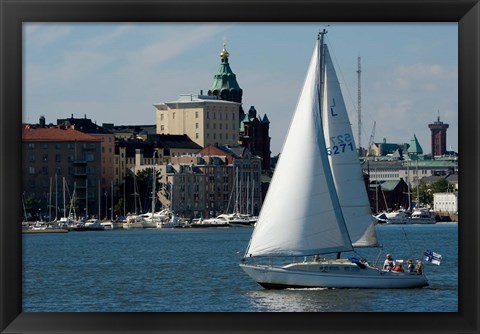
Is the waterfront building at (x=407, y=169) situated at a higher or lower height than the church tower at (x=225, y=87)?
lower

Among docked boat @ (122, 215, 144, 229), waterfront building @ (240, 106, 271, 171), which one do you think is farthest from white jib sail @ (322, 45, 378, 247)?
waterfront building @ (240, 106, 271, 171)

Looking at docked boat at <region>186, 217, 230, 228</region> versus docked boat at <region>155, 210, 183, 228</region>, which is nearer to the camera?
docked boat at <region>155, 210, 183, 228</region>

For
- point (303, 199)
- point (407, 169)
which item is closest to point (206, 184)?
point (407, 169)

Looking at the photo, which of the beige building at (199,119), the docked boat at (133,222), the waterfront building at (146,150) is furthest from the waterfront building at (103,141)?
the beige building at (199,119)

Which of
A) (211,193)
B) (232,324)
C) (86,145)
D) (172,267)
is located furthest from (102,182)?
(232,324)

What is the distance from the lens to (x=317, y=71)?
16312 mm

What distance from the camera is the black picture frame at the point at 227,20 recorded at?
5.93m

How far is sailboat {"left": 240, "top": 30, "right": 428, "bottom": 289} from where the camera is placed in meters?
15.1

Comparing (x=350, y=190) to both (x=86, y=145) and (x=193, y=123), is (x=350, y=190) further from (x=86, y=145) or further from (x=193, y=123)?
(x=193, y=123)

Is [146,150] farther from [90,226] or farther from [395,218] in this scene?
[90,226]

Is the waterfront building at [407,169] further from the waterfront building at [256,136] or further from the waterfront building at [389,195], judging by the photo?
the waterfront building at [256,136]

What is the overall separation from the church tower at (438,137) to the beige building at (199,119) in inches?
872

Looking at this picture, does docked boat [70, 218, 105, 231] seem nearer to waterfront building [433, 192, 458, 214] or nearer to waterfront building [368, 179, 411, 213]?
waterfront building [368, 179, 411, 213]

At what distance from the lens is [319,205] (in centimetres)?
1557
